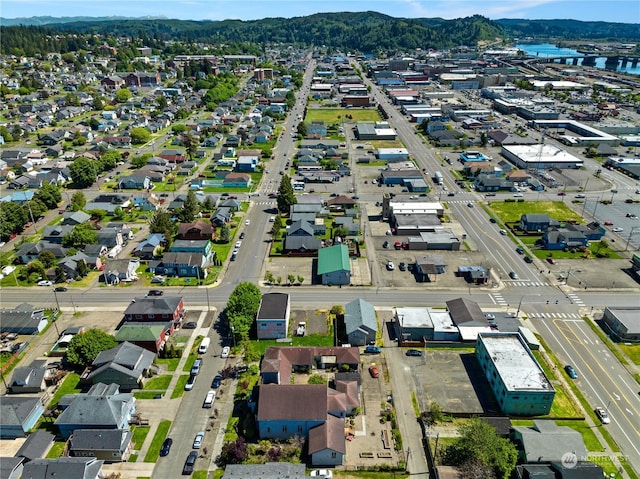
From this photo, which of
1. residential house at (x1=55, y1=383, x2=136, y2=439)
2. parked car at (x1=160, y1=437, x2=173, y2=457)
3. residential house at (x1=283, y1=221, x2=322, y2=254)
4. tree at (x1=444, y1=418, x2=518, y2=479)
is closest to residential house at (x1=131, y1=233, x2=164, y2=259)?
residential house at (x1=283, y1=221, x2=322, y2=254)

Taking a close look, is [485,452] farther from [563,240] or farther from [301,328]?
[563,240]

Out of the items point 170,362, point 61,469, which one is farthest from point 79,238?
point 61,469

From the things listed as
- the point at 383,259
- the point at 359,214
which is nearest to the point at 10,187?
the point at 359,214

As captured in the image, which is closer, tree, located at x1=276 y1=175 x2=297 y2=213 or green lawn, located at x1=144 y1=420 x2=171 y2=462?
green lawn, located at x1=144 y1=420 x2=171 y2=462

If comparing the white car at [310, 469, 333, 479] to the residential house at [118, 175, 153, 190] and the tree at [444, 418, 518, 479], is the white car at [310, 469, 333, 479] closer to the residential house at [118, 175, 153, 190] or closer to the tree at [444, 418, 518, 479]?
the tree at [444, 418, 518, 479]

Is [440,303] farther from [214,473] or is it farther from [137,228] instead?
[137,228]

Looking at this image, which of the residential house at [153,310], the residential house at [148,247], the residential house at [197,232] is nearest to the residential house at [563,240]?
the residential house at [197,232]
